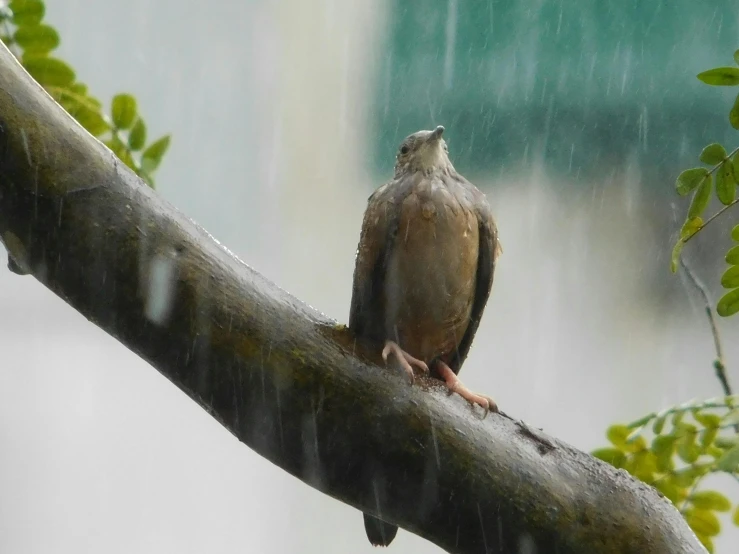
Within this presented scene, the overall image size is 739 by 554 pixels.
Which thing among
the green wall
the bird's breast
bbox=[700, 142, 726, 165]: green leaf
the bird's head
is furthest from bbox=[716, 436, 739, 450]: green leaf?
the green wall

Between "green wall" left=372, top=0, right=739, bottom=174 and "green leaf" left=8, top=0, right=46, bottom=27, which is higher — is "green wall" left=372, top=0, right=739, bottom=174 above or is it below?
below

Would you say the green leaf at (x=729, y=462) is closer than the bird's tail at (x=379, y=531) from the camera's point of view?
Yes

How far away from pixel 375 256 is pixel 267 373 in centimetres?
69

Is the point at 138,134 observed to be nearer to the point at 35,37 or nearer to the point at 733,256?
the point at 35,37

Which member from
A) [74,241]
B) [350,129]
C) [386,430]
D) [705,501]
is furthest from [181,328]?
[350,129]

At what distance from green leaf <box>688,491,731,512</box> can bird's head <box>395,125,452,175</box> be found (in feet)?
3.46

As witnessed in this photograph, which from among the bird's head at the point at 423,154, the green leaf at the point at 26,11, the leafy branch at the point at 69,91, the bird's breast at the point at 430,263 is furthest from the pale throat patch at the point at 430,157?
the green leaf at the point at 26,11

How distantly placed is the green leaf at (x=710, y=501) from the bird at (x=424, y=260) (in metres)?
0.68

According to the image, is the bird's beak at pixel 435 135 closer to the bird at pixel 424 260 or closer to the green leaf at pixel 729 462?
the bird at pixel 424 260

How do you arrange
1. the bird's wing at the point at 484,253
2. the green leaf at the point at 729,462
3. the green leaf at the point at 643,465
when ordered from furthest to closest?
the bird's wing at the point at 484,253
the green leaf at the point at 643,465
the green leaf at the point at 729,462

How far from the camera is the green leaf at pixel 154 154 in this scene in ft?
6.47

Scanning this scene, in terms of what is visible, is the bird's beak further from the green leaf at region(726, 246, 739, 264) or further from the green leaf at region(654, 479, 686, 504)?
the green leaf at region(654, 479, 686, 504)

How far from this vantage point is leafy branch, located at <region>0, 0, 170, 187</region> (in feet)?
6.19

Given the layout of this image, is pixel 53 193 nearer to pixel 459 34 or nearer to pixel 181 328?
pixel 181 328
